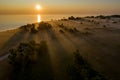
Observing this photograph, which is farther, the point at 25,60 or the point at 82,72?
the point at 25,60

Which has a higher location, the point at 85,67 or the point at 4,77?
the point at 85,67

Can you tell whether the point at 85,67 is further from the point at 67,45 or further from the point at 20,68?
the point at 67,45

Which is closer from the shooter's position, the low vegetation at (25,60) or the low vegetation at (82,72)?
the low vegetation at (82,72)

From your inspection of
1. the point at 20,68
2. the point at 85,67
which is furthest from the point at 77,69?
the point at 20,68

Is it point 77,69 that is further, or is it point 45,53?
point 45,53

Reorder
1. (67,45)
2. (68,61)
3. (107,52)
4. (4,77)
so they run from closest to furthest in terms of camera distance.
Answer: (4,77), (68,61), (107,52), (67,45)

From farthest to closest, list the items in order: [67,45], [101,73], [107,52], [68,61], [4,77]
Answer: [67,45], [107,52], [68,61], [4,77], [101,73]

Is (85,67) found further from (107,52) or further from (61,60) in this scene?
(107,52)

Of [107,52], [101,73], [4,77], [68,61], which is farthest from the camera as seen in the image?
[107,52]

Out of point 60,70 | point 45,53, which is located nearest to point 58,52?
point 45,53

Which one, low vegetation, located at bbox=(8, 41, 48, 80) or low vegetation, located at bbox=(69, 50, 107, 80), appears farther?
low vegetation, located at bbox=(8, 41, 48, 80)
